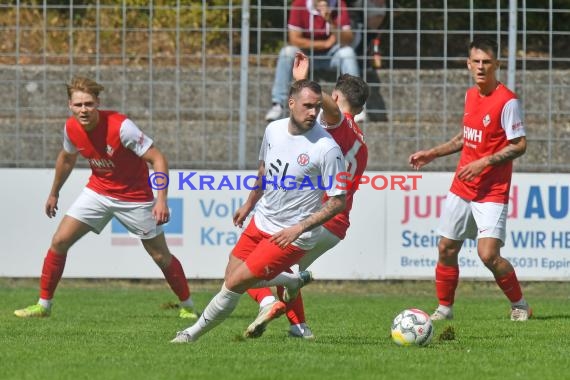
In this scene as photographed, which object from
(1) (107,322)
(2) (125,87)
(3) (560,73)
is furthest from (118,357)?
(3) (560,73)

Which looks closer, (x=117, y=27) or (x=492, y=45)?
(x=492, y=45)

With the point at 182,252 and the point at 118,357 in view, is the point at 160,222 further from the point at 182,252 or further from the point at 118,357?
the point at 182,252

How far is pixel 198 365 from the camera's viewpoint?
790cm

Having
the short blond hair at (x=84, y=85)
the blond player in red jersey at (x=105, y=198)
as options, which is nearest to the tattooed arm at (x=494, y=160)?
the blond player in red jersey at (x=105, y=198)

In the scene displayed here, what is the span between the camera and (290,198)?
907 centimetres

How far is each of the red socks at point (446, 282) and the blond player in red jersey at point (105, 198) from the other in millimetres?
2256

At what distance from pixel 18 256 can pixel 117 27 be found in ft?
10.2

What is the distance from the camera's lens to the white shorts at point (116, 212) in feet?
38.5

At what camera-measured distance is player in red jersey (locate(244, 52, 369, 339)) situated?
9.48m

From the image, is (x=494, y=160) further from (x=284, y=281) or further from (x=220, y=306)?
(x=220, y=306)

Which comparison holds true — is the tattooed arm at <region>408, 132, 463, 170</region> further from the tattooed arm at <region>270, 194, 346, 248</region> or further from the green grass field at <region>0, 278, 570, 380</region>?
the tattooed arm at <region>270, 194, 346, 248</region>

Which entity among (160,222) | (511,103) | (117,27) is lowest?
(160,222)

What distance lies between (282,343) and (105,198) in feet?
10.0

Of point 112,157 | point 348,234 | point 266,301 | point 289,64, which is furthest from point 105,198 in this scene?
point 289,64
